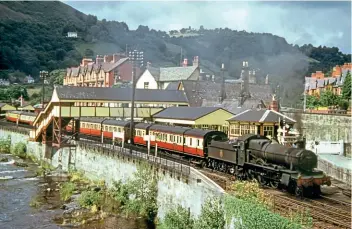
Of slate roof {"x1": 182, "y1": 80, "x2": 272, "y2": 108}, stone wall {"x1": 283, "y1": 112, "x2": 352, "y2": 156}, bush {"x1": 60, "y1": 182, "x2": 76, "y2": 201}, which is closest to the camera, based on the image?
bush {"x1": 60, "y1": 182, "x2": 76, "y2": 201}

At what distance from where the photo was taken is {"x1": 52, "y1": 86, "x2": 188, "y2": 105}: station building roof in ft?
154

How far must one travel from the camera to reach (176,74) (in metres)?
78.0

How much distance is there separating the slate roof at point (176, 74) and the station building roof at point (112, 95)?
1923 centimetres

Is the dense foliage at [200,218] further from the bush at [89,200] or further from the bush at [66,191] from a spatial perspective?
the bush at [66,191]

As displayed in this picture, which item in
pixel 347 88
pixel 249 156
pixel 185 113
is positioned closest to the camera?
pixel 249 156

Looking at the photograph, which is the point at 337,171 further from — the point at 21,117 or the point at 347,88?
the point at 21,117

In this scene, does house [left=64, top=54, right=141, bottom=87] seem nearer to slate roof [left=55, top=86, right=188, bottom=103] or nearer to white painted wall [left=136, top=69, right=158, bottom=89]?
white painted wall [left=136, top=69, right=158, bottom=89]

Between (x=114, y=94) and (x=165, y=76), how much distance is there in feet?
89.2

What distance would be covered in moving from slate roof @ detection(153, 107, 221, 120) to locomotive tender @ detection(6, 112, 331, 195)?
13.9 ft

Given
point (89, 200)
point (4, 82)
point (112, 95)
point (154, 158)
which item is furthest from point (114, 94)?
point (4, 82)

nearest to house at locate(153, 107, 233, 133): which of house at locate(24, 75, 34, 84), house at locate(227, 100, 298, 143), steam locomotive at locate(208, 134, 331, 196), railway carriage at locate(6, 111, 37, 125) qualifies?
house at locate(227, 100, 298, 143)

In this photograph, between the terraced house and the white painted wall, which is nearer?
the terraced house

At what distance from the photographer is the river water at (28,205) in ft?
87.2

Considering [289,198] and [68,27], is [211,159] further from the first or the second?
[68,27]
